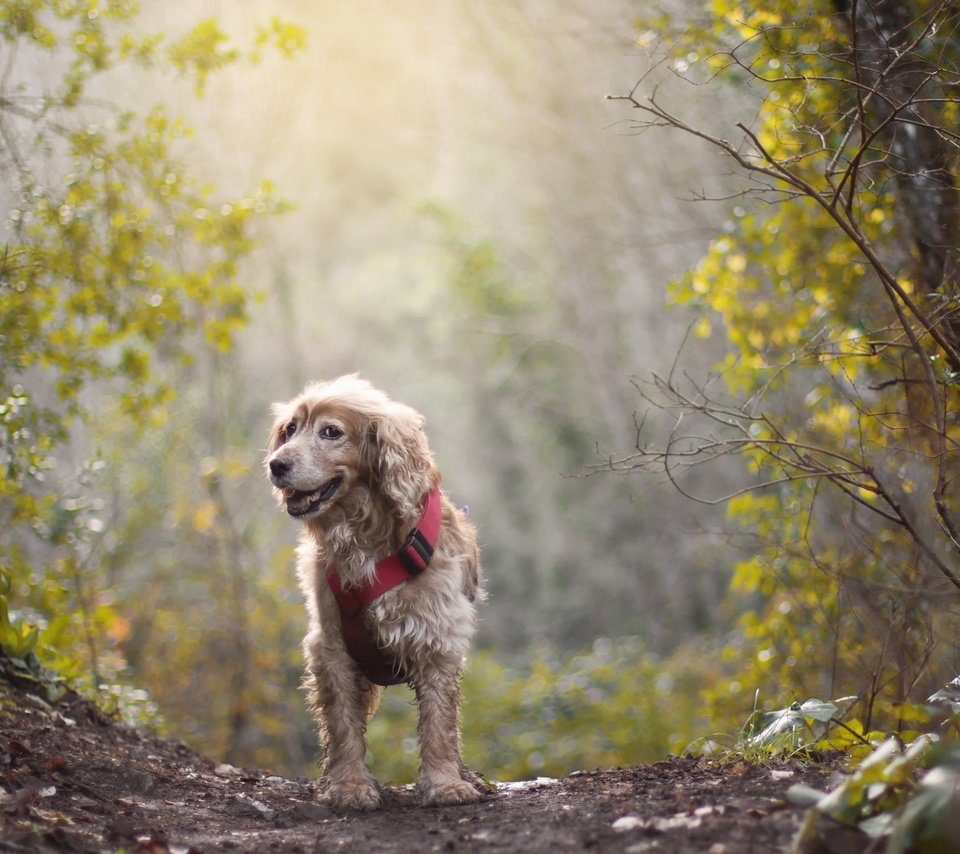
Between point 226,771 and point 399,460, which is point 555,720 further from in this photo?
point 399,460

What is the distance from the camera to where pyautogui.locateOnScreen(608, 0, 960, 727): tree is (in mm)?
4039

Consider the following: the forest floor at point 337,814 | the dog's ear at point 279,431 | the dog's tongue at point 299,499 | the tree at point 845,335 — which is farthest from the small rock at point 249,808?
the tree at point 845,335

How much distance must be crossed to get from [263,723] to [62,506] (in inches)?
181

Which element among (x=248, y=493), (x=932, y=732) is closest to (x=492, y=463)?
(x=248, y=493)

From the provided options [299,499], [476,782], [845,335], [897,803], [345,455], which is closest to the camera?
[897,803]

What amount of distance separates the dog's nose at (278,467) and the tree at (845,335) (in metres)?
1.49

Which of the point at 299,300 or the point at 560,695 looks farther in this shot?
the point at 299,300

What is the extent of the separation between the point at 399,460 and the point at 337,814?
5.21ft

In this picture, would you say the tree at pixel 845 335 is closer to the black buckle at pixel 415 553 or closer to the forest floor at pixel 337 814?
the forest floor at pixel 337 814

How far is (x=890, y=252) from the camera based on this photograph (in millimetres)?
5598

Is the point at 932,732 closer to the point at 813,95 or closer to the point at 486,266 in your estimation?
the point at 813,95

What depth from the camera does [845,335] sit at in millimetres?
5887

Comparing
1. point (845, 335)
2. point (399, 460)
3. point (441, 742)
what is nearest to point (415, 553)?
point (399, 460)

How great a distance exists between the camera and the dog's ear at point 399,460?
A: 4.79 m
